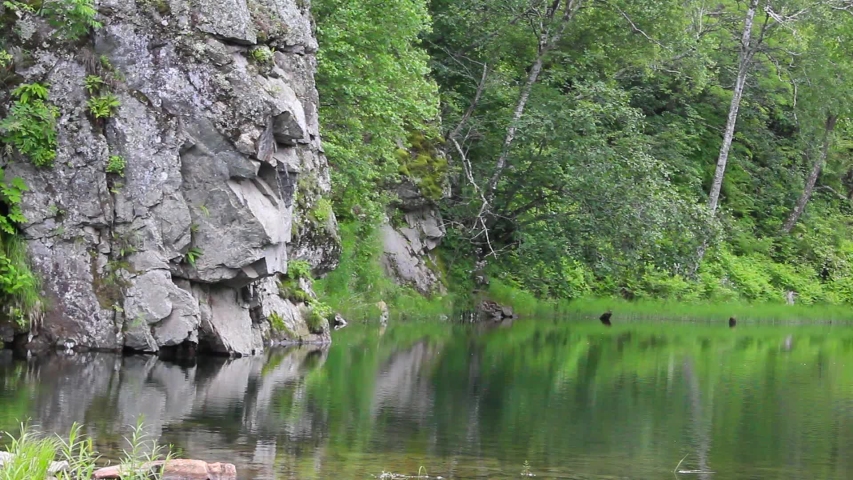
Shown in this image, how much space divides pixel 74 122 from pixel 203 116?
2385 mm

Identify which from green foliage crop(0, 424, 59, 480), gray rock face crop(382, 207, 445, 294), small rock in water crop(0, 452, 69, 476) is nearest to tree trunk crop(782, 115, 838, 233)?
gray rock face crop(382, 207, 445, 294)

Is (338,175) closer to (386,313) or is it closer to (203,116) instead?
(386,313)

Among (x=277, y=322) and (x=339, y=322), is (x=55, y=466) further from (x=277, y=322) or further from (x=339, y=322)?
(x=339, y=322)

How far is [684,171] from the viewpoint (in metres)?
43.8

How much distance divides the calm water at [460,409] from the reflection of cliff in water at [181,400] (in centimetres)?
4

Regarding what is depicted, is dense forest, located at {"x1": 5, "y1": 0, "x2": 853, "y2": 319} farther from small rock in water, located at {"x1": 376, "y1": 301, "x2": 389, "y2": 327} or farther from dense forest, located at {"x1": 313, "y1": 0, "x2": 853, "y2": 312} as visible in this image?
small rock in water, located at {"x1": 376, "y1": 301, "x2": 389, "y2": 327}

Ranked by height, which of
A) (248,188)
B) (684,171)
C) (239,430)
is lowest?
(239,430)

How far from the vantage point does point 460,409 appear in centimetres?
1680

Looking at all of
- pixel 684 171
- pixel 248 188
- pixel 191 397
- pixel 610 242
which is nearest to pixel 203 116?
pixel 248 188

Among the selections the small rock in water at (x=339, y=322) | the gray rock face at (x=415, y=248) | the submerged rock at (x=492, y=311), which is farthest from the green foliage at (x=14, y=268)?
the submerged rock at (x=492, y=311)

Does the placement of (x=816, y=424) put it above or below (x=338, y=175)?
below

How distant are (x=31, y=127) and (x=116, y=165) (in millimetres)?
1627

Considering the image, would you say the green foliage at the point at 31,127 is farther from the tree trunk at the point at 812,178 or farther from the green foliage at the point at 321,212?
the tree trunk at the point at 812,178

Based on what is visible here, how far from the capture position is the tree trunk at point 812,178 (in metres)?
48.0
